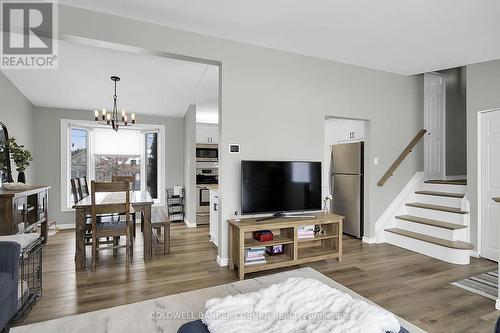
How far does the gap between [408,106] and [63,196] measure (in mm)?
6810

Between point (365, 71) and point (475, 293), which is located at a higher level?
point (365, 71)

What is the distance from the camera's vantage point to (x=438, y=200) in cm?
423

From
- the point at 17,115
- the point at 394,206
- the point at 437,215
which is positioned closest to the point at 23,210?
the point at 17,115

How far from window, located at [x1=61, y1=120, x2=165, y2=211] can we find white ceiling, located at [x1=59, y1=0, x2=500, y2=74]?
12.2 ft

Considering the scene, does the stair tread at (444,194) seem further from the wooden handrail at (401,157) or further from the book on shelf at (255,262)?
the book on shelf at (255,262)

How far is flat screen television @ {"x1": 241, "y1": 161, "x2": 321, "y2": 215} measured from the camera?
3.15 meters

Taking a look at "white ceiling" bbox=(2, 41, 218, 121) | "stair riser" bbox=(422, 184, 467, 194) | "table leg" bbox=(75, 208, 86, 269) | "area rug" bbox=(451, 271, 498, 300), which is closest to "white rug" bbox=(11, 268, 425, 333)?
"area rug" bbox=(451, 271, 498, 300)

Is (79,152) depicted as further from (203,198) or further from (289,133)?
(289,133)

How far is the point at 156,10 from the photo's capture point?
2.60 m

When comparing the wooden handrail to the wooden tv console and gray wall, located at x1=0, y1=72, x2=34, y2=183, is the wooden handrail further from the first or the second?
gray wall, located at x1=0, y1=72, x2=34, y2=183

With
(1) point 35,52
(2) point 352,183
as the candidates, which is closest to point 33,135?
(1) point 35,52

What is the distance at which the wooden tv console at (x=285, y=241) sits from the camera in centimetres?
294

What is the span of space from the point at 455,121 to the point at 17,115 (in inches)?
305

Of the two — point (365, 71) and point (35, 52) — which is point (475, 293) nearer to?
point (365, 71)
